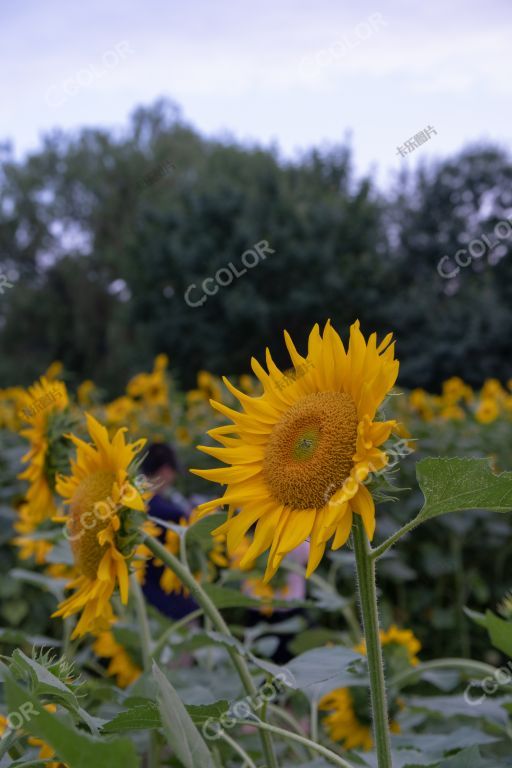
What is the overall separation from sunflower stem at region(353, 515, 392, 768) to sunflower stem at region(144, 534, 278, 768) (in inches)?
8.0

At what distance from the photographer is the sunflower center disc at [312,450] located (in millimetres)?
852

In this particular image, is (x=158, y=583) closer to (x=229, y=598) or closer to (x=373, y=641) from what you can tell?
(x=229, y=598)

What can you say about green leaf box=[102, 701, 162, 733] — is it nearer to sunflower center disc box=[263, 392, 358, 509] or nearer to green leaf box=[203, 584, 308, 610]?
sunflower center disc box=[263, 392, 358, 509]

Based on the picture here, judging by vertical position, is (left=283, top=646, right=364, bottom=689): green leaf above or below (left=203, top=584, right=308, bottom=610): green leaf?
below

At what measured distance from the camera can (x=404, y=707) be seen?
1.55 metres

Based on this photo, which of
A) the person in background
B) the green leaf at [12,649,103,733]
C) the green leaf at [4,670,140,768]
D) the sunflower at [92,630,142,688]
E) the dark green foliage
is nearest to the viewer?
the green leaf at [4,670,140,768]

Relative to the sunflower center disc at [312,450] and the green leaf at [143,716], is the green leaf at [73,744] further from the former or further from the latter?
the sunflower center disc at [312,450]

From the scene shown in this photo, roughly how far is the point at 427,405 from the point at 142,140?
26.3 metres

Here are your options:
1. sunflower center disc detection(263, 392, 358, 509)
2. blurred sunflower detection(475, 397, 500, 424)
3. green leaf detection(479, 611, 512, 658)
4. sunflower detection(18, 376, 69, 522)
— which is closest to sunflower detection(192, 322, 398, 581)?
sunflower center disc detection(263, 392, 358, 509)

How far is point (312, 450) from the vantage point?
88 centimetres

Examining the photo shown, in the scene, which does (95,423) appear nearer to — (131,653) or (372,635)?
(372,635)

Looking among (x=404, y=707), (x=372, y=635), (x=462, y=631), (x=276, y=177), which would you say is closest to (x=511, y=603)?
(x=404, y=707)

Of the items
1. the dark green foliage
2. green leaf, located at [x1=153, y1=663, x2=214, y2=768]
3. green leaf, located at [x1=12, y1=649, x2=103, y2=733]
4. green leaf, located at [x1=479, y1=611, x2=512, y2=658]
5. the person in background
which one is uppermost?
the dark green foliage

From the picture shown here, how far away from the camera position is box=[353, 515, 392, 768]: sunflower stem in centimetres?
78
